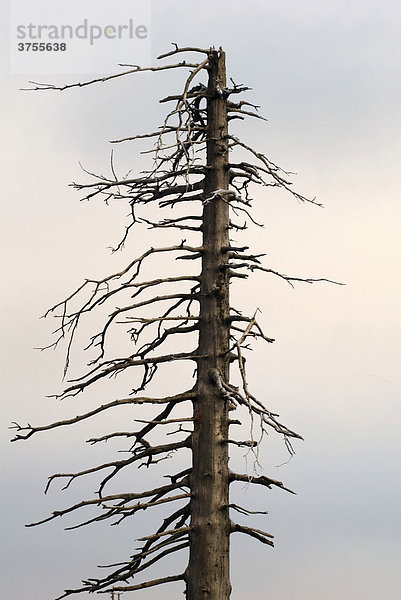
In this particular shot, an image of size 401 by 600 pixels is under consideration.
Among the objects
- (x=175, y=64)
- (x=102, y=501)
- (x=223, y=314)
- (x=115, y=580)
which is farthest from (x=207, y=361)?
(x=175, y=64)

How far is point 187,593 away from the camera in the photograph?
1241 centimetres

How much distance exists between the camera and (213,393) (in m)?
12.7

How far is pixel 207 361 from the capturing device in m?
12.9

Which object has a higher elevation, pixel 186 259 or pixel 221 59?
pixel 221 59

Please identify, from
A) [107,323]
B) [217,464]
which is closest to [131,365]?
[107,323]

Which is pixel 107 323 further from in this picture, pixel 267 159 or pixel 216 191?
pixel 267 159

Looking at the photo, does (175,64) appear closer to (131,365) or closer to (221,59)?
(221,59)

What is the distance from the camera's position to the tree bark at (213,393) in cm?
1230

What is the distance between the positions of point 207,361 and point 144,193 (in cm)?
238

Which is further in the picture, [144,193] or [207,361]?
[144,193]

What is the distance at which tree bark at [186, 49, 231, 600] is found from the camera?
1230cm

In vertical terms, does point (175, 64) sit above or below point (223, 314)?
above

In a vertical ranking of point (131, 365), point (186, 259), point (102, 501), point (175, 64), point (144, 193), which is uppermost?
point (175, 64)

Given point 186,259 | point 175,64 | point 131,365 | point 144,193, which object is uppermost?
point 175,64
